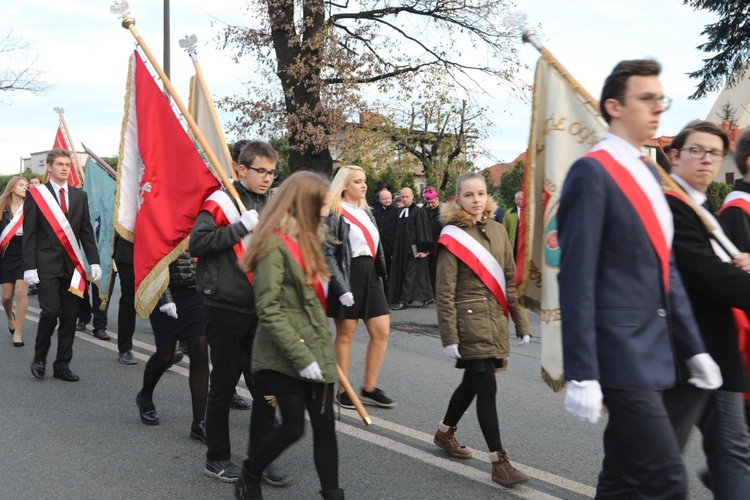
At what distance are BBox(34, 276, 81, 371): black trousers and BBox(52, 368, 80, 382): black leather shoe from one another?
0.04m

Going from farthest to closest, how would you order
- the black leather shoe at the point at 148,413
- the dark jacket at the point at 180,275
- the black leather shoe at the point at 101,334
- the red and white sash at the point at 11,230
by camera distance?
1. the red and white sash at the point at 11,230
2. the black leather shoe at the point at 101,334
3. the black leather shoe at the point at 148,413
4. the dark jacket at the point at 180,275

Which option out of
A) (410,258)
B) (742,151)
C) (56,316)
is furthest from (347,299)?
(410,258)

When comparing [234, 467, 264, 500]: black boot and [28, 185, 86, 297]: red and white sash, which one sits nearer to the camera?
[234, 467, 264, 500]: black boot

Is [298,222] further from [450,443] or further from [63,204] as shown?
[63,204]

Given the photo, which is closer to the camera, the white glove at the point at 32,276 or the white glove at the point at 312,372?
the white glove at the point at 312,372

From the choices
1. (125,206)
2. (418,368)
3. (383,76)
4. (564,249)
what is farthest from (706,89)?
(564,249)

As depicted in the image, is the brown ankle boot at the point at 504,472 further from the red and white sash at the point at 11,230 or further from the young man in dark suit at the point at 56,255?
the red and white sash at the point at 11,230

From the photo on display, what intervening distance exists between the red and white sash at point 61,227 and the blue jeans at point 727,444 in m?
5.53

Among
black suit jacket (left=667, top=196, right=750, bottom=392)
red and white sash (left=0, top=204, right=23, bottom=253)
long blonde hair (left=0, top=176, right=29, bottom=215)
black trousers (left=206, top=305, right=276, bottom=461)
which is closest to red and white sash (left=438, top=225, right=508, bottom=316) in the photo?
black trousers (left=206, top=305, right=276, bottom=461)

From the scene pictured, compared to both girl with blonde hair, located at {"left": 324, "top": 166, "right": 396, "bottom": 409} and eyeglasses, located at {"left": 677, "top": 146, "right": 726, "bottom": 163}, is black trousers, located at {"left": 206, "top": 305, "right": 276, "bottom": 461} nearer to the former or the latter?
girl with blonde hair, located at {"left": 324, "top": 166, "right": 396, "bottom": 409}

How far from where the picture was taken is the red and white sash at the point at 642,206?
266 centimetres

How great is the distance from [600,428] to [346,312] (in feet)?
6.40

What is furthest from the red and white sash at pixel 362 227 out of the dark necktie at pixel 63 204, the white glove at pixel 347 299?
the dark necktie at pixel 63 204

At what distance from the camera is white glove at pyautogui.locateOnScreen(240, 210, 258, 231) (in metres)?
4.39
